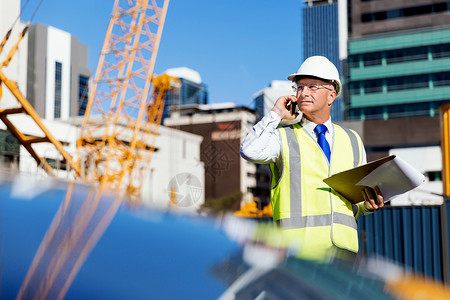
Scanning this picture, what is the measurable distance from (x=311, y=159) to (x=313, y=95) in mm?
235

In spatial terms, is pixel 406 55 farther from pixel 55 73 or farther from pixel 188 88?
pixel 188 88

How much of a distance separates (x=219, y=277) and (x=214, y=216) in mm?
168

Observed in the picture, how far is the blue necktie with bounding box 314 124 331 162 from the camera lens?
231 centimetres

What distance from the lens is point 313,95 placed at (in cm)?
234

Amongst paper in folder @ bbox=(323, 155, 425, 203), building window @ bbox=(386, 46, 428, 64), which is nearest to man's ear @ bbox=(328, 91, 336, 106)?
paper in folder @ bbox=(323, 155, 425, 203)

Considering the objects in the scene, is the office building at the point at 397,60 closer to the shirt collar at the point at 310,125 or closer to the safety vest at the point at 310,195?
the shirt collar at the point at 310,125

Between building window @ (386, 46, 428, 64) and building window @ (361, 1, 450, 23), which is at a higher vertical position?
building window @ (361, 1, 450, 23)

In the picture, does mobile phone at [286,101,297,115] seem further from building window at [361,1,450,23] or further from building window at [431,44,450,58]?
building window at [361,1,450,23]

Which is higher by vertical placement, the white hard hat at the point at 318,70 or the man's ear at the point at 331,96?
the white hard hat at the point at 318,70

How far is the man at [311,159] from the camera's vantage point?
2170mm

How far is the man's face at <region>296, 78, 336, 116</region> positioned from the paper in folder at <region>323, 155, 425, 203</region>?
33 centimetres

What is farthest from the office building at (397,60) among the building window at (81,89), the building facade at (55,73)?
the building window at (81,89)

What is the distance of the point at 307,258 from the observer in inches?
47.1

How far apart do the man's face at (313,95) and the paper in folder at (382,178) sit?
0.33m
